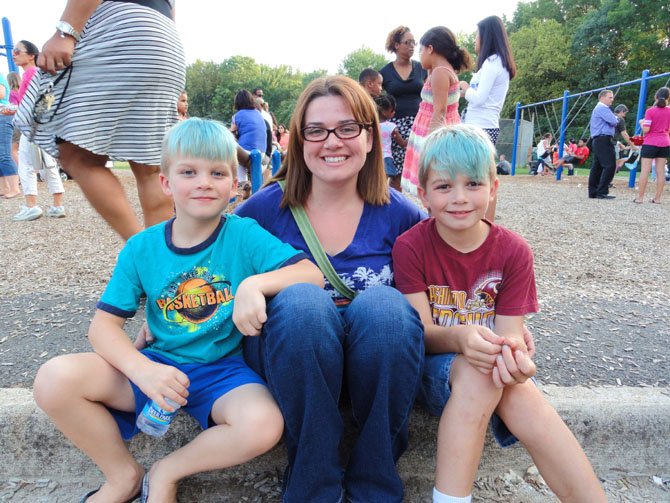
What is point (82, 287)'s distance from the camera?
2949 mm

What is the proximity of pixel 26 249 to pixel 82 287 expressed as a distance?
4.96ft

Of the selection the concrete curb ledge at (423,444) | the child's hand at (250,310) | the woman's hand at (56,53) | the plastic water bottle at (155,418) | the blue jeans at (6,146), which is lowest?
the concrete curb ledge at (423,444)

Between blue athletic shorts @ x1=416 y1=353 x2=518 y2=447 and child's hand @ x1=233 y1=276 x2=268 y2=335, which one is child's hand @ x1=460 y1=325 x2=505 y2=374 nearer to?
blue athletic shorts @ x1=416 y1=353 x2=518 y2=447

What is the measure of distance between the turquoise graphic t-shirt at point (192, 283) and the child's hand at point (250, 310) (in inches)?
5.6

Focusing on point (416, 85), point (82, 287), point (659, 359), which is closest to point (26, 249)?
point (82, 287)

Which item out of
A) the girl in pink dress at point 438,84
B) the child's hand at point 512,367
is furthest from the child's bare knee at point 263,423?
the girl in pink dress at point 438,84

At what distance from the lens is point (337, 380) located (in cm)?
124

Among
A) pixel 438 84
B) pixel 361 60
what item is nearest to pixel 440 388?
pixel 438 84

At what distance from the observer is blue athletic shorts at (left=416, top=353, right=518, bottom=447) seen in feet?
4.40

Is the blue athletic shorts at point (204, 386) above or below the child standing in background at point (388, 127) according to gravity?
below

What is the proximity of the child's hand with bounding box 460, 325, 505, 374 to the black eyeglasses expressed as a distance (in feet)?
2.39

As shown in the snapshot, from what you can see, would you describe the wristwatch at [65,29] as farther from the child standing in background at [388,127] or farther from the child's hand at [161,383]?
the child standing in background at [388,127]

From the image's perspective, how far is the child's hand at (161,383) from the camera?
1251 mm

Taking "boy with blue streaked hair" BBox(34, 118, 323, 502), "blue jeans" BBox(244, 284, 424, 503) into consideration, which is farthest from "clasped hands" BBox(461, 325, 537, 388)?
"boy with blue streaked hair" BBox(34, 118, 323, 502)
